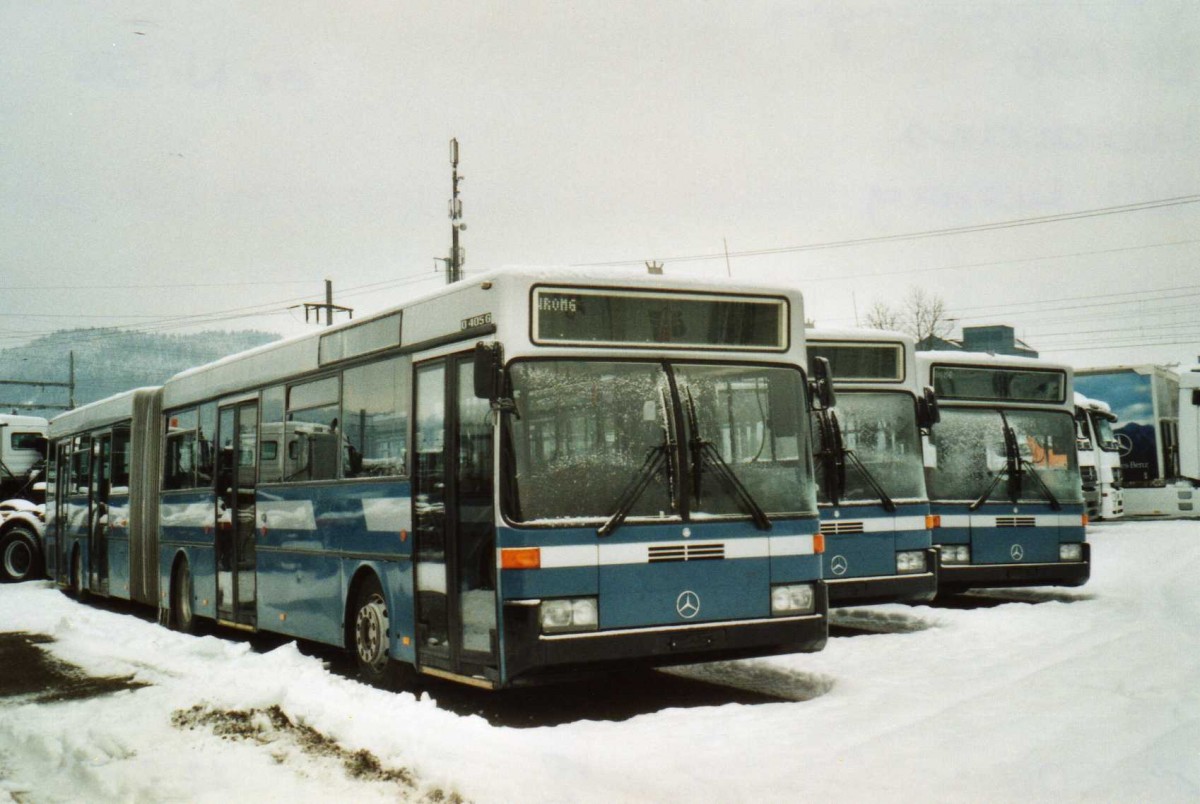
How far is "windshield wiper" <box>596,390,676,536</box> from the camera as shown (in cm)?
820

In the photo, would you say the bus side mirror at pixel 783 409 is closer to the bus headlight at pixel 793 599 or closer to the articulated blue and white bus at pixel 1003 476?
the bus headlight at pixel 793 599

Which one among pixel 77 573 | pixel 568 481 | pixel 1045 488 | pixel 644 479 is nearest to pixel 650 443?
pixel 644 479

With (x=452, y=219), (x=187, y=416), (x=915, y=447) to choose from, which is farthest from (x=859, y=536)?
(x=452, y=219)

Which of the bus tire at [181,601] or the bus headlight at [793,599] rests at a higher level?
the bus headlight at [793,599]

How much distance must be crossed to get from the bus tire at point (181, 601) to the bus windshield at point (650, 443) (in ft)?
27.0

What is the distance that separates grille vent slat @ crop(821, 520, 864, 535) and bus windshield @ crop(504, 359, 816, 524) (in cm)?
359

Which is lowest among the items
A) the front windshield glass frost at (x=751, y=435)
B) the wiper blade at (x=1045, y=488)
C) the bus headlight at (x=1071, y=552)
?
the bus headlight at (x=1071, y=552)

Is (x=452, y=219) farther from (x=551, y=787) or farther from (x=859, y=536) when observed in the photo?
(x=551, y=787)

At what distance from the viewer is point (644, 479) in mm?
8344

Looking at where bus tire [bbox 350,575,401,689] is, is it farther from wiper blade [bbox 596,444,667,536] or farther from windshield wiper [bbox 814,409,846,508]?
windshield wiper [bbox 814,409,846,508]

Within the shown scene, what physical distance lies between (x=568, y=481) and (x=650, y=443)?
1.99 ft

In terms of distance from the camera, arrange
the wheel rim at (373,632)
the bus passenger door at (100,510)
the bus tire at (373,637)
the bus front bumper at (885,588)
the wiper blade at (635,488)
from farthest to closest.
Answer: the bus passenger door at (100,510) → the bus front bumper at (885,588) → the wheel rim at (373,632) → the bus tire at (373,637) → the wiper blade at (635,488)

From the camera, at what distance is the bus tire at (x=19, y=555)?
25.4 m

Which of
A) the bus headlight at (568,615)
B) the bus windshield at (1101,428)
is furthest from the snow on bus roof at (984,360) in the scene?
the bus windshield at (1101,428)
